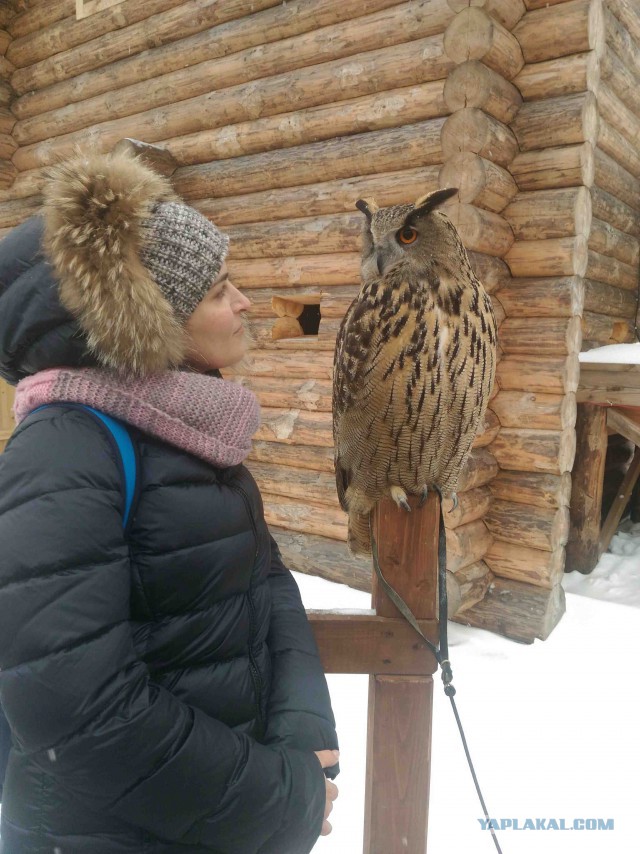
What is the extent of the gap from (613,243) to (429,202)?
4269mm

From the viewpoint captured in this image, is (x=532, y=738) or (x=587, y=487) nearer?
(x=532, y=738)

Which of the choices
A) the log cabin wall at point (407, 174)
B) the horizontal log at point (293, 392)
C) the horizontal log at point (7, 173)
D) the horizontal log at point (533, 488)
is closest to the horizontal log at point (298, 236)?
the log cabin wall at point (407, 174)

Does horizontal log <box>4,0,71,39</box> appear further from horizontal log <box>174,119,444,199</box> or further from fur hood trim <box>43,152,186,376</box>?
fur hood trim <box>43,152,186,376</box>

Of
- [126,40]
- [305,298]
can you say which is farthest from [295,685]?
[126,40]

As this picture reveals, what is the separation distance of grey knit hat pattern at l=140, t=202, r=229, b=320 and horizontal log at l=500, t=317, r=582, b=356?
2950mm

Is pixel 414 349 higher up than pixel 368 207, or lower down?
lower down

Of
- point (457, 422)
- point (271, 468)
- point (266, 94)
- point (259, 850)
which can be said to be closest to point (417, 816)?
point (259, 850)

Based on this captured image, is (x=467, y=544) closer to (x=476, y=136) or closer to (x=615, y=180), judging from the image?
(x=476, y=136)

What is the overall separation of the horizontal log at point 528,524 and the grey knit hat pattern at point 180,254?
3.24 meters

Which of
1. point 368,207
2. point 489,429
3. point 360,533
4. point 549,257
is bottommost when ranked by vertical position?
point 360,533

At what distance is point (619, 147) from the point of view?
15.0ft

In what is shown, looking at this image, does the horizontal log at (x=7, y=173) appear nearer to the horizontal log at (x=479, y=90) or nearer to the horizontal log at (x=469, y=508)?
the horizontal log at (x=479, y=90)

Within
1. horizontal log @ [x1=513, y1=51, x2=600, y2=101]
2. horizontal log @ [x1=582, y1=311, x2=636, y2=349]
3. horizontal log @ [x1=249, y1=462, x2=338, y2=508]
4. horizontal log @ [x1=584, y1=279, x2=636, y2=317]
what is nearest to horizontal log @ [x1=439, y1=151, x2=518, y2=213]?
horizontal log @ [x1=513, y1=51, x2=600, y2=101]

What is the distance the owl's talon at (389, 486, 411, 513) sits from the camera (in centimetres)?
142
